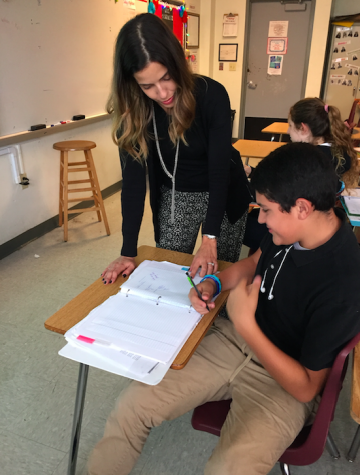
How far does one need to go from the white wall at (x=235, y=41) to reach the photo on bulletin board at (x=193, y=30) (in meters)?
0.14

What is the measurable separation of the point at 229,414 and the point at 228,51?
5.86 meters

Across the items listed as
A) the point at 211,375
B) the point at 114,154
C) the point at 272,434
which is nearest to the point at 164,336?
the point at 211,375

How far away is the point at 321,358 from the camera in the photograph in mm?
849

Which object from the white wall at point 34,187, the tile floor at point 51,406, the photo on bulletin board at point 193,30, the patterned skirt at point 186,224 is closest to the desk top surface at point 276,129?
the white wall at point 34,187

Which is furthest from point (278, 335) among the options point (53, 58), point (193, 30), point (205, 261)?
point (193, 30)

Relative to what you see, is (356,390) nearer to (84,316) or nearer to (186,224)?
(84,316)

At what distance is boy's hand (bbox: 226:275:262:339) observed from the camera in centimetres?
88

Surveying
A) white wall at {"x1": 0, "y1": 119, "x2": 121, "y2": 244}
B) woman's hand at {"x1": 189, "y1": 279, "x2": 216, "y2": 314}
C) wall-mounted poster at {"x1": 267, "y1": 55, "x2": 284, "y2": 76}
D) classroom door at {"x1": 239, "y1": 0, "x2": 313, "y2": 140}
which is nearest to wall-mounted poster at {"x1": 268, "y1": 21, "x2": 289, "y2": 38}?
classroom door at {"x1": 239, "y1": 0, "x2": 313, "y2": 140}

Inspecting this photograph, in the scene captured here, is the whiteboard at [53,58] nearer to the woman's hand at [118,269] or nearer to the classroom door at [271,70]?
the woman's hand at [118,269]

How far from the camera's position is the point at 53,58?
296 cm

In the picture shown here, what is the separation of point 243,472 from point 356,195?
1712 mm

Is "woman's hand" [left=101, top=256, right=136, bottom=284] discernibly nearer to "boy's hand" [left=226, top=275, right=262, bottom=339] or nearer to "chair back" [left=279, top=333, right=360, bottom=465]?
"boy's hand" [left=226, top=275, right=262, bottom=339]

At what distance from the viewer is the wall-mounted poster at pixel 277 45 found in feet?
18.2

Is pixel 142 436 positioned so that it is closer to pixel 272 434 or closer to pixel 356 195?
pixel 272 434
